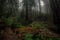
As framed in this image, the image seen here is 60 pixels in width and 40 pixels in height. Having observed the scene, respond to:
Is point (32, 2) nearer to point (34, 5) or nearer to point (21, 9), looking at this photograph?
point (34, 5)

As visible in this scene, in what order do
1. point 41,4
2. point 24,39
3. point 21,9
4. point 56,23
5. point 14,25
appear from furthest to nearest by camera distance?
point 41,4 < point 21,9 < point 56,23 < point 14,25 < point 24,39

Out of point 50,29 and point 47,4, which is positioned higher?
point 47,4

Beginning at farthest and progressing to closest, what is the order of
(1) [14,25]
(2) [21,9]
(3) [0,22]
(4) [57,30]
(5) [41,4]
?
(5) [41,4], (2) [21,9], (4) [57,30], (1) [14,25], (3) [0,22]

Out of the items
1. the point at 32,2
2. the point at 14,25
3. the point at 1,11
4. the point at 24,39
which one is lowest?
the point at 24,39

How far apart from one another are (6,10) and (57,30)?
156 inches

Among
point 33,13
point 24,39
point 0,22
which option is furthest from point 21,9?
point 24,39

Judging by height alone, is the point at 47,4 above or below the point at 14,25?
above

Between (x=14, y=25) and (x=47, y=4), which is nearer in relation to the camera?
(x=14, y=25)

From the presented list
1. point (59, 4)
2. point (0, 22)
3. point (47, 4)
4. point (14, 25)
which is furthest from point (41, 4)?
point (0, 22)

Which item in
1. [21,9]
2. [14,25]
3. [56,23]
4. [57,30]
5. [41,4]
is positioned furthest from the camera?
[41,4]

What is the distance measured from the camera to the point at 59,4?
11.8 meters

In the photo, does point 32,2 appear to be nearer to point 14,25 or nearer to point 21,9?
point 21,9

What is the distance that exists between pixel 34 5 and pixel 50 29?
3334 millimetres

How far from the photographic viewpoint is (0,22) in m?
8.41
